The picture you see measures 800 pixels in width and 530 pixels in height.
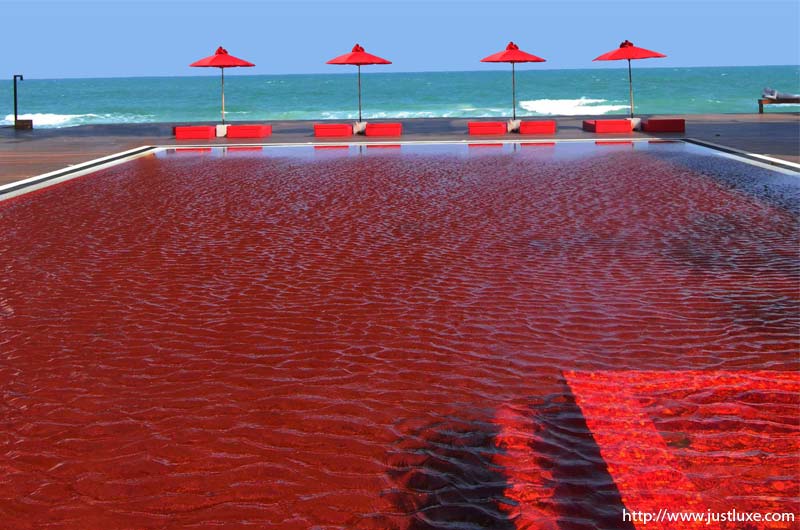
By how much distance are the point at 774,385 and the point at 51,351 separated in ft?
16.7

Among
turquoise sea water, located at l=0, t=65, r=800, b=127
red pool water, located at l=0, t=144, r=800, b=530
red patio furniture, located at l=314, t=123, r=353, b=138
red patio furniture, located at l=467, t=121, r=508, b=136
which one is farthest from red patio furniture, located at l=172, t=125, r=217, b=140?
turquoise sea water, located at l=0, t=65, r=800, b=127

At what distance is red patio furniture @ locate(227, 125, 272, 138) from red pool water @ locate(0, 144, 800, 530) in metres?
15.0

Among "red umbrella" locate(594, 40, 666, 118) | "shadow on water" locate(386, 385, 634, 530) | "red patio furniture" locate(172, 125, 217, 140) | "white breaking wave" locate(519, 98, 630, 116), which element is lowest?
"shadow on water" locate(386, 385, 634, 530)

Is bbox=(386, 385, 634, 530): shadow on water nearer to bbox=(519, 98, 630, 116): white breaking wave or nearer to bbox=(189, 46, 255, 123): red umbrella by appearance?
bbox=(189, 46, 255, 123): red umbrella

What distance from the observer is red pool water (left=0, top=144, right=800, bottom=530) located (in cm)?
389

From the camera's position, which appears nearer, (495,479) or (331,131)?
(495,479)

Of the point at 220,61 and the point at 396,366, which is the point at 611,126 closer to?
the point at 220,61

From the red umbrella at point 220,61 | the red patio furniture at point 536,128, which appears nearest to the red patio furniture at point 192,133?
the red umbrella at point 220,61

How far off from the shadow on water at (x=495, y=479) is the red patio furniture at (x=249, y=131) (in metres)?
22.8

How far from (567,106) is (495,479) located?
74108 millimetres

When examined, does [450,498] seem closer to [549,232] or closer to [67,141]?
[549,232]

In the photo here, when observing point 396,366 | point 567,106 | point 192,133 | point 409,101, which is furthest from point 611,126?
point 409,101

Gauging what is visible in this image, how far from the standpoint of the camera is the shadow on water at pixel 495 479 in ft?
12.0

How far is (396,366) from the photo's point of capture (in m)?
5.62
